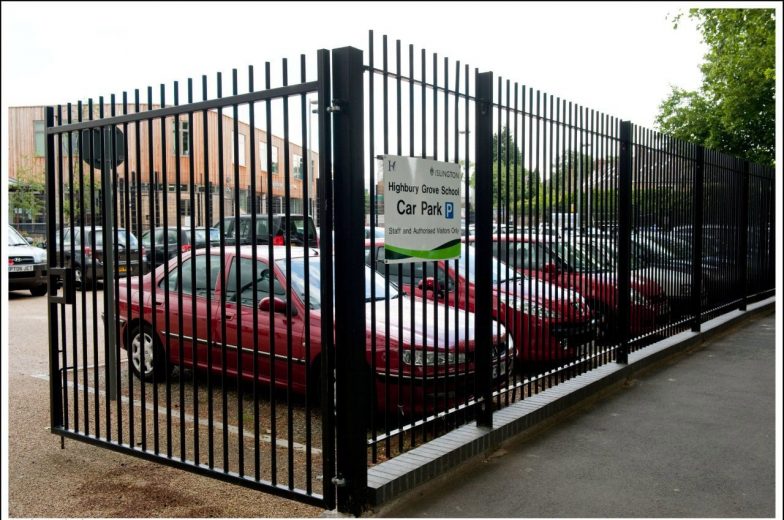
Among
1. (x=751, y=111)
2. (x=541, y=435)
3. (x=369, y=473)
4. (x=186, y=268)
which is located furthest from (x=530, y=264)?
(x=751, y=111)

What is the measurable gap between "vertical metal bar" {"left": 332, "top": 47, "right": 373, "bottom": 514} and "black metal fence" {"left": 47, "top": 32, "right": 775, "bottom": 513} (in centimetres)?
1

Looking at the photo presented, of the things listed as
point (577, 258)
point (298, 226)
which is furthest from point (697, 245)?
point (298, 226)

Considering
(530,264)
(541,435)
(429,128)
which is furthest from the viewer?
(530,264)

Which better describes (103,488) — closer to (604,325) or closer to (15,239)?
(604,325)

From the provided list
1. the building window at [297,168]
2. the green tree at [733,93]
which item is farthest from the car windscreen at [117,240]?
the green tree at [733,93]

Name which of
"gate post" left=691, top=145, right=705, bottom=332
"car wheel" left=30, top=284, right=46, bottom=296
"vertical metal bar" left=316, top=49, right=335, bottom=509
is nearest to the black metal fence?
"vertical metal bar" left=316, top=49, right=335, bottom=509

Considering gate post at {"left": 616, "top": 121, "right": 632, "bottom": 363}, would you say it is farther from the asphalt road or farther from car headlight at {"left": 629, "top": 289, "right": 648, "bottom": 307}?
the asphalt road

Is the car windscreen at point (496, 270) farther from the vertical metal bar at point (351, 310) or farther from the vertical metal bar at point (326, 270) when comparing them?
the vertical metal bar at point (326, 270)

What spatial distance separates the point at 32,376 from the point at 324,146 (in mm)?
5970

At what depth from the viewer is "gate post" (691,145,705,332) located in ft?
32.8

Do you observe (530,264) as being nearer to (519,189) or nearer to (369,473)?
(519,189)

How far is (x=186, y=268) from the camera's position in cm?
723

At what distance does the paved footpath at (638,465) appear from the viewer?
165 inches

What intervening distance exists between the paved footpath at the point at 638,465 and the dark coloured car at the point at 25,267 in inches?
587
